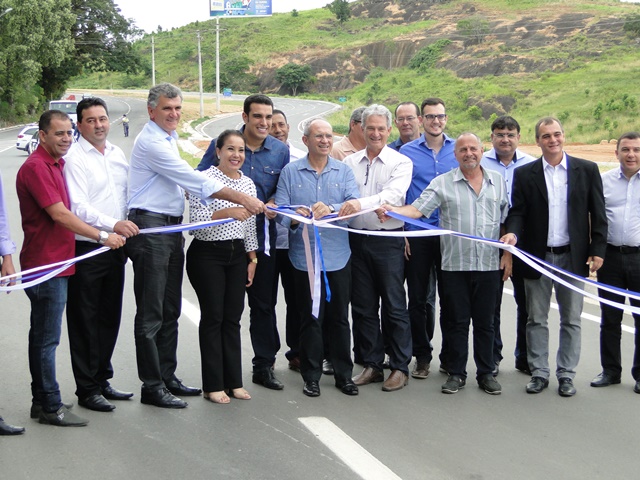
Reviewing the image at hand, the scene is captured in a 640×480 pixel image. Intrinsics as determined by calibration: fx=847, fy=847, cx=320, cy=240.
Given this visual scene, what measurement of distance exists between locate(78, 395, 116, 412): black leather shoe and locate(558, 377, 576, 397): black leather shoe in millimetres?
3562

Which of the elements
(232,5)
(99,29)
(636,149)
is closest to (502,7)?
(232,5)

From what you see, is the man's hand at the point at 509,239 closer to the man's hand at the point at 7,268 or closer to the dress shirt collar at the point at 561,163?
the dress shirt collar at the point at 561,163

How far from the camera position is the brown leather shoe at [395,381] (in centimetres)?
702

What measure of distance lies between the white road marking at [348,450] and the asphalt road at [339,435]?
13mm

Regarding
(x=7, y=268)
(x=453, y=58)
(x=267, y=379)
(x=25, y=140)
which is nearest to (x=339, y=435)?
(x=267, y=379)

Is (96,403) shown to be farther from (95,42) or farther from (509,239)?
(95,42)

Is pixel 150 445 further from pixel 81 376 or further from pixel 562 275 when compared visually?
pixel 562 275

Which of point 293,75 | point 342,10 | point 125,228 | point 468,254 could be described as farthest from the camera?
point 342,10

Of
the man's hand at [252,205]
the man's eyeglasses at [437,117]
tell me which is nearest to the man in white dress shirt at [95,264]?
the man's hand at [252,205]

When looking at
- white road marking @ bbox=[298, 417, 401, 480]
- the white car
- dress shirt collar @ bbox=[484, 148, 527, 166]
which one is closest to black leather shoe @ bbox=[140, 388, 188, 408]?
white road marking @ bbox=[298, 417, 401, 480]

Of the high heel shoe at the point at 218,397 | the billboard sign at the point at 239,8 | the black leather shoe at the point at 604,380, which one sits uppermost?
the billboard sign at the point at 239,8

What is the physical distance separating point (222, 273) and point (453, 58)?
89696 millimetres

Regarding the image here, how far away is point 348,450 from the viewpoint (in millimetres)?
5492

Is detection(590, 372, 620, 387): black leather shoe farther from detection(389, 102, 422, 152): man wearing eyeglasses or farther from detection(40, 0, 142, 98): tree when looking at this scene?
detection(40, 0, 142, 98): tree
